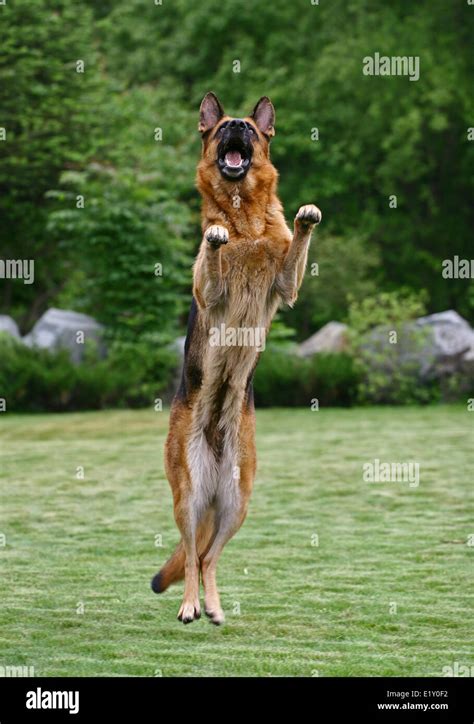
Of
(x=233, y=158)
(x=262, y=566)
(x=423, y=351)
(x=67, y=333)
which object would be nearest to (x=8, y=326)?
(x=67, y=333)

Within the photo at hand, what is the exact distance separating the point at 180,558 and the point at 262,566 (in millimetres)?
3218

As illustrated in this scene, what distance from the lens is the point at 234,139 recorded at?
20.9ft

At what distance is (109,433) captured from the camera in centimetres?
1966

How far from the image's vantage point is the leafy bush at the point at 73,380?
23344 millimetres

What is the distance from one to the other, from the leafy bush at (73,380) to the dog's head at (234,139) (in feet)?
56.2

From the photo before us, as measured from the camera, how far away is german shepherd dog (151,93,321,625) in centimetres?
643

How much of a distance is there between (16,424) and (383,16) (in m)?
21.8

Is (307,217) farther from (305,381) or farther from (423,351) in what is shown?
(423,351)

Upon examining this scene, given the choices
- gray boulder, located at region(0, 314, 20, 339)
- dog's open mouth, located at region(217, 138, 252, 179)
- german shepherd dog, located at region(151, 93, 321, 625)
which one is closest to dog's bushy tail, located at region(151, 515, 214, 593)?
german shepherd dog, located at region(151, 93, 321, 625)

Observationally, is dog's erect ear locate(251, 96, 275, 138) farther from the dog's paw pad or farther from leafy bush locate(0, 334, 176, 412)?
leafy bush locate(0, 334, 176, 412)

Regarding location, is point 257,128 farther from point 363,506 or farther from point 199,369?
point 363,506

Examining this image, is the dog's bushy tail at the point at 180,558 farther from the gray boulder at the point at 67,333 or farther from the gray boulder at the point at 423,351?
the gray boulder at the point at 67,333

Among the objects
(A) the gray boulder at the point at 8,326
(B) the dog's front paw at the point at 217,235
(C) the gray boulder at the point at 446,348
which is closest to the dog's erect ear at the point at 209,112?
(B) the dog's front paw at the point at 217,235

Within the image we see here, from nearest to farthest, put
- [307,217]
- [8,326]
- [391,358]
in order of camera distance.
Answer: [307,217], [391,358], [8,326]
